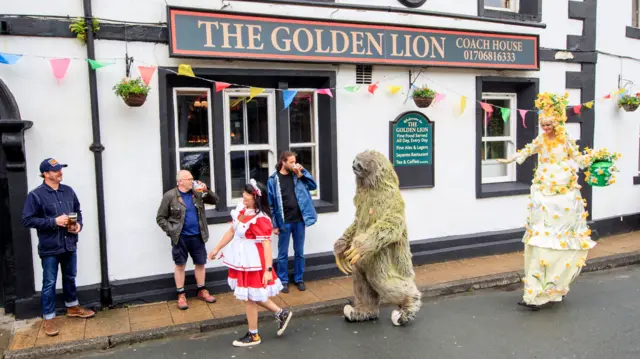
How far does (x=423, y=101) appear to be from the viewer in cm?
724

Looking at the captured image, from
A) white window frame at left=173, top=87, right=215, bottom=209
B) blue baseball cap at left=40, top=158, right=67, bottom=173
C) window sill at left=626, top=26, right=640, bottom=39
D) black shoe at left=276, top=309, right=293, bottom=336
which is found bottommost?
black shoe at left=276, top=309, right=293, bottom=336

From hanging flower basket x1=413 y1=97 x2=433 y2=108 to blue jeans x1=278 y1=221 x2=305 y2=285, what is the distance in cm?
250

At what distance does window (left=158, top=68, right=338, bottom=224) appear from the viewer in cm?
638

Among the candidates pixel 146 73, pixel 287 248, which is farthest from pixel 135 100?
pixel 287 248

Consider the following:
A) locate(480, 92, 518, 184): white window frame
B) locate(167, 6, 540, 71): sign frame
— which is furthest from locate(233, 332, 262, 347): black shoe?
locate(480, 92, 518, 184): white window frame

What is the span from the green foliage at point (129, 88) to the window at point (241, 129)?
0.42 m

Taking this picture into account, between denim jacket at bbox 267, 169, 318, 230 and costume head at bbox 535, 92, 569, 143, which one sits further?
denim jacket at bbox 267, 169, 318, 230

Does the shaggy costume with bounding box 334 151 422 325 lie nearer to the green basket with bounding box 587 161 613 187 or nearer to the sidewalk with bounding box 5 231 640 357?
the sidewalk with bounding box 5 231 640 357

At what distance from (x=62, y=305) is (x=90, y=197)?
1237 millimetres

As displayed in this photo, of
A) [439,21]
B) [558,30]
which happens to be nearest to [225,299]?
[439,21]

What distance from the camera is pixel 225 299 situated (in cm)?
615

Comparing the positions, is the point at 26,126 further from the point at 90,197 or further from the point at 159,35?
the point at 159,35

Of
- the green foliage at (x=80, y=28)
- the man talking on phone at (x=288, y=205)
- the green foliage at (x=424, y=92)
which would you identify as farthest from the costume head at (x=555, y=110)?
the green foliage at (x=80, y=28)

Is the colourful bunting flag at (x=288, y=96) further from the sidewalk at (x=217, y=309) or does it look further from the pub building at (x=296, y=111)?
the sidewalk at (x=217, y=309)
